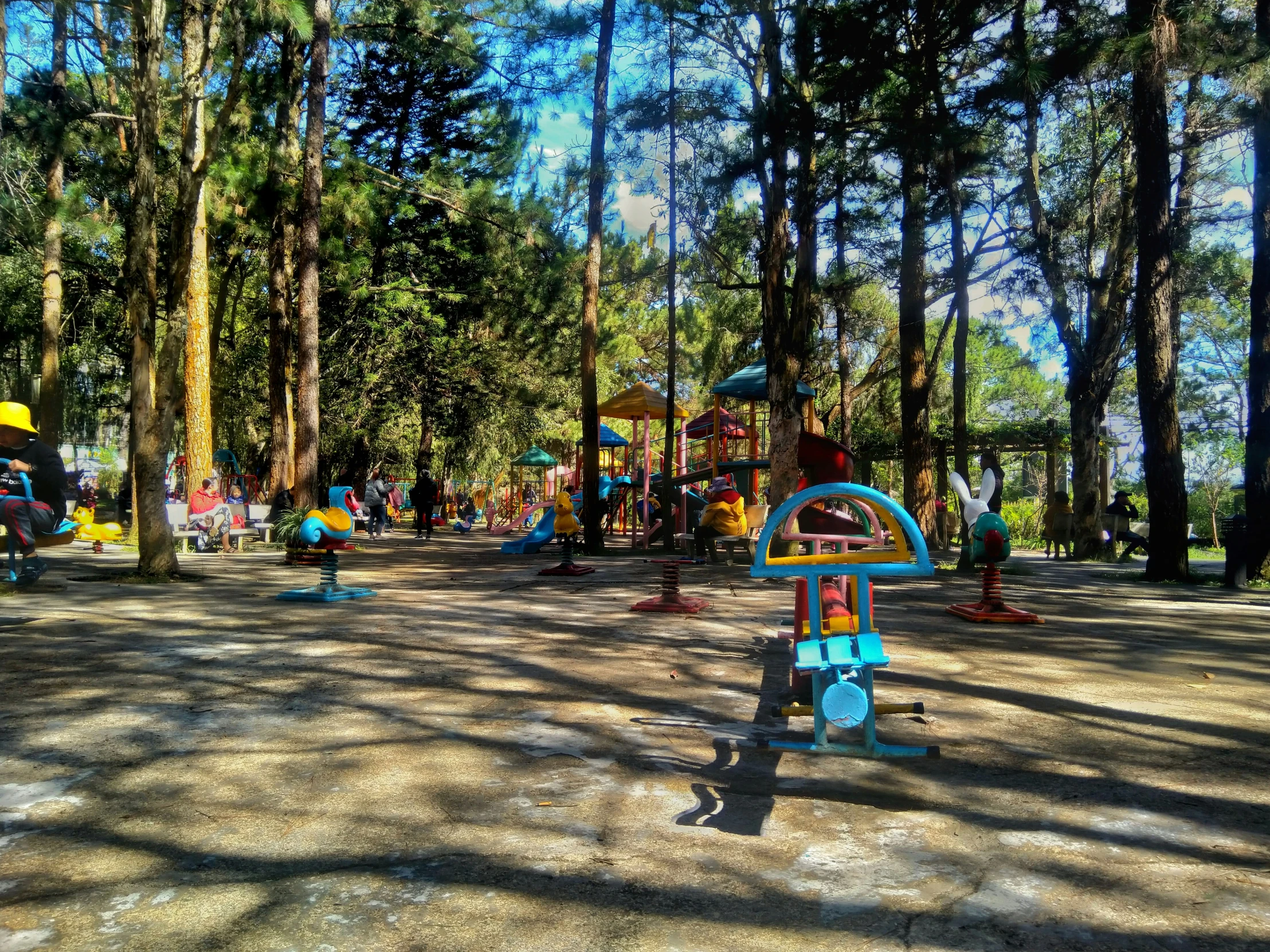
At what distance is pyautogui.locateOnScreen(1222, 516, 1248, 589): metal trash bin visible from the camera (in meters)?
13.1

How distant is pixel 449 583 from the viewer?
40.4 feet

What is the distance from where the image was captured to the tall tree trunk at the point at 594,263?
18.0m

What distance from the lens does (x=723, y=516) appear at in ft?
47.9

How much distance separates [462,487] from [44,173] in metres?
24.6

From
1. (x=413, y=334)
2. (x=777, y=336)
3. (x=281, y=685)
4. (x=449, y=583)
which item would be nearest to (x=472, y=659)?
(x=281, y=685)

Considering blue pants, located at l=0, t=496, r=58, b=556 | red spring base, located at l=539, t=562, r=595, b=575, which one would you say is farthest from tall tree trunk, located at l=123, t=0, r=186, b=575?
red spring base, located at l=539, t=562, r=595, b=575

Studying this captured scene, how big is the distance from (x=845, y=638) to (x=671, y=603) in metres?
5.09

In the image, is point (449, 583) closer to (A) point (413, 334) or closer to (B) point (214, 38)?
(B) point (214, 38)

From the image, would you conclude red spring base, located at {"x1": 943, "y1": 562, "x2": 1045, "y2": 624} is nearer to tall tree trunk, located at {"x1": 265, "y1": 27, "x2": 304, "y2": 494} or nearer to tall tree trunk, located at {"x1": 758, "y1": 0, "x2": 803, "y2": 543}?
tall tree trunk, located at {"x1": 758, "y1": 0, "x2": 803, "y2": 543}

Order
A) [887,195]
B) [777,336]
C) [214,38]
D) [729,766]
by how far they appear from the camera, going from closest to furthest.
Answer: [729,766]
[214,38]
[777,336]
[887,195]

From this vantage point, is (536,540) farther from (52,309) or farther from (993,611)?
(52,309)

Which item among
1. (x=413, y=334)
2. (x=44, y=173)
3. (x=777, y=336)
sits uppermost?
(x=44, y=173)

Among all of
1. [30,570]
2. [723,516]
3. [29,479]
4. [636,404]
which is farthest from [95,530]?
[636,404]

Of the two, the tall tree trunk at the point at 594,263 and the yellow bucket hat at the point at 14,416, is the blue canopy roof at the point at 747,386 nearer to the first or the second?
the tall tree trunk at the point at 594,263
